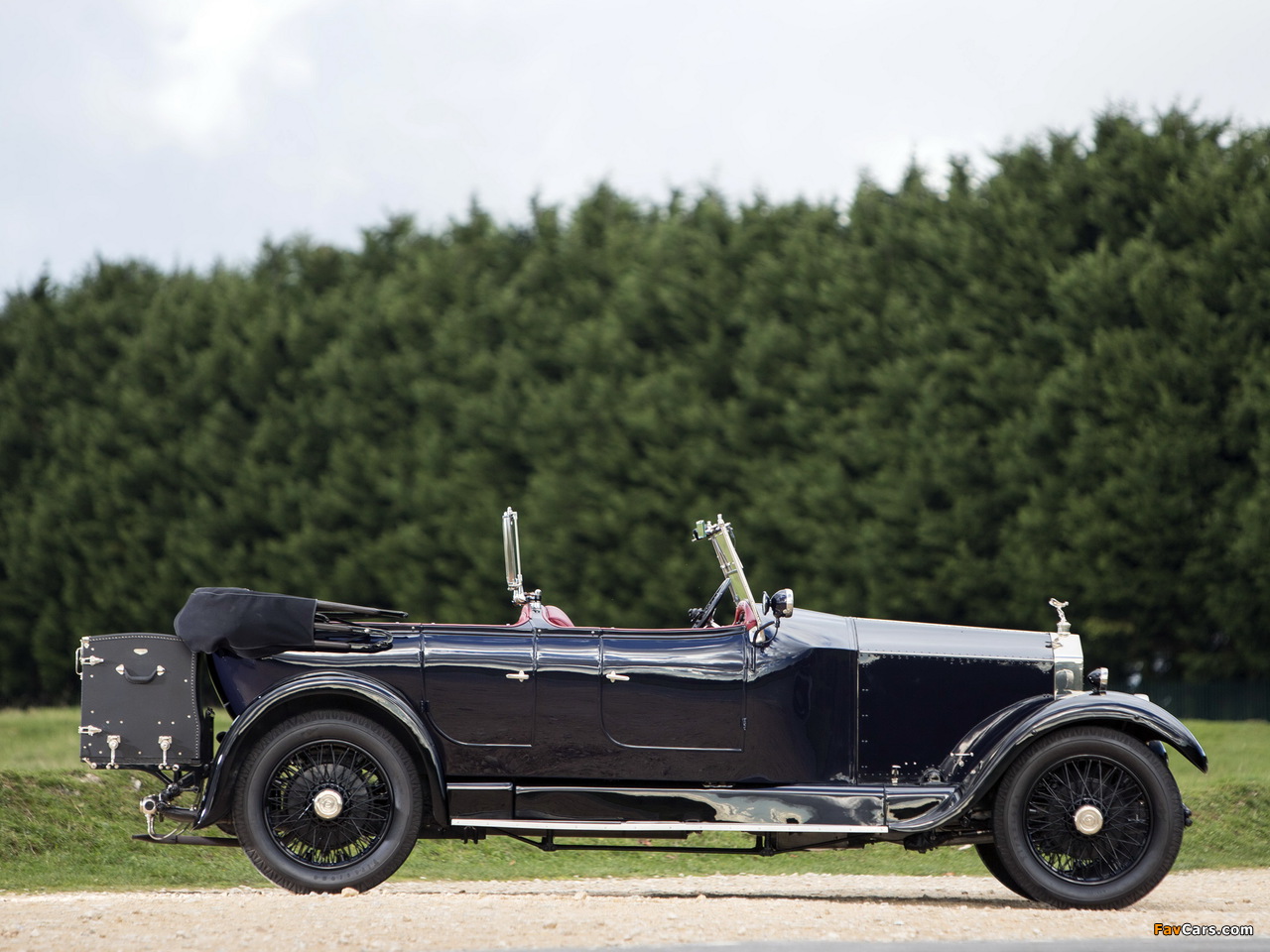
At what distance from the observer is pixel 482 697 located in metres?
6.82

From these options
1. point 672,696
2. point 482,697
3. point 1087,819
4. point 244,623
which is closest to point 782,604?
point 672,696

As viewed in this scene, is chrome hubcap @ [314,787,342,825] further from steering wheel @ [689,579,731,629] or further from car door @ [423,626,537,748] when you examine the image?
steering wheel @ [689,579,731,629]

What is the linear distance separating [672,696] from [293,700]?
175 centimetres

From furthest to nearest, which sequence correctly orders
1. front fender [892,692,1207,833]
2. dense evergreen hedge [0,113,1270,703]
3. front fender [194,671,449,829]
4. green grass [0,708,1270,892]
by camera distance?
dense evergreen hedge [0,113,1270,703], green grass [0,708,1270,892], front fender [892,692,1207,833], front fender [194,671,449,829]

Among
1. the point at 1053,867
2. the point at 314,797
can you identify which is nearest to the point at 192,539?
the point at 314,797

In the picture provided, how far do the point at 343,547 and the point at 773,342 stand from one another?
21.6ft

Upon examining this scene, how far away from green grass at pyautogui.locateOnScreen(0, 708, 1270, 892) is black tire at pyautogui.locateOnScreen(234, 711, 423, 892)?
1986 millimetres

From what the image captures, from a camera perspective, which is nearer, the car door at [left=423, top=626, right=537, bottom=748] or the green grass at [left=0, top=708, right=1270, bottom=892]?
the car door at [left=423, top=626, right=537, bottom=748]

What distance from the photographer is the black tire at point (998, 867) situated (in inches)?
273

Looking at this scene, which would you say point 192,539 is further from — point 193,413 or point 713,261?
point 713,261

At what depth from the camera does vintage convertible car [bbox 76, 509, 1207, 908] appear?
6.73 m

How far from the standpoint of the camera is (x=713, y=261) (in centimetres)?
1909

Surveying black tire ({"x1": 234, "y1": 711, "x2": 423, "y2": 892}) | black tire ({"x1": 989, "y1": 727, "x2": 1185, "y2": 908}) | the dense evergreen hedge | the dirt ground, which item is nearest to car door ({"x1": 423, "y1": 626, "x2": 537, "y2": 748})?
black tire ({"x1": 234, "y1": 711, "x2": 423, "y2": 892})

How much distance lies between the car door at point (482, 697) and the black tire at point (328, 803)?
273 millimetres
